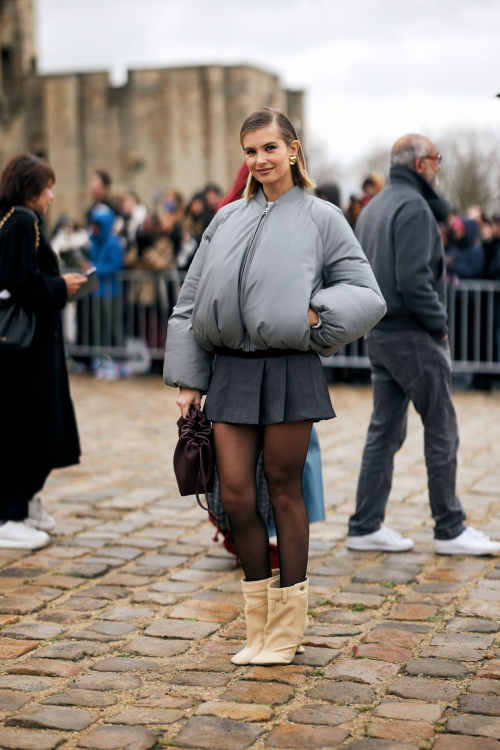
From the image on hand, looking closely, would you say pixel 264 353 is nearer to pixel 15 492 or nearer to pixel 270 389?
pixel 270 389

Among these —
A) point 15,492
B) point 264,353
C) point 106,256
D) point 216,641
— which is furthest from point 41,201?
point 106,256

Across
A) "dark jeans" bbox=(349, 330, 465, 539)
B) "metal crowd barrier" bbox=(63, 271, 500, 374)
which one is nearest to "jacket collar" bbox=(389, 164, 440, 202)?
"dark jeans" bbox=(349, 330, 465, 539)

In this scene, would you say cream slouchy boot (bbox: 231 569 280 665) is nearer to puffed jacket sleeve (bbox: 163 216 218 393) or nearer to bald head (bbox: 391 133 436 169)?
puffed jacket sleeve (bbox: 163 216 218 393)

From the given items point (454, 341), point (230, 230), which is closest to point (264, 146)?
point (230, 230)

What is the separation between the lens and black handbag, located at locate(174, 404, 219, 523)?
144 inches

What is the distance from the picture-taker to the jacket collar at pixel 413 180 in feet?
17.0

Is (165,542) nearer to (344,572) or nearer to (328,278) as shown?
(344,572)

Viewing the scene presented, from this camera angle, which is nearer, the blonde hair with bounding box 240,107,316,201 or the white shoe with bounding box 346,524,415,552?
the blonde hair with bounding box 240,107,316,201

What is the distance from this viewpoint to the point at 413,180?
5.18 meters

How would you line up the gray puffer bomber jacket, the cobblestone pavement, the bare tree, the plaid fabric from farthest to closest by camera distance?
the bare tree, the plaid fabric, the gray puffer bomber jacket, the cobblestone pavement

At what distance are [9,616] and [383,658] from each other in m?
1.53

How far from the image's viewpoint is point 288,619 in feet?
12.1

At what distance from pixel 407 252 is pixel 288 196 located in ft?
4.89

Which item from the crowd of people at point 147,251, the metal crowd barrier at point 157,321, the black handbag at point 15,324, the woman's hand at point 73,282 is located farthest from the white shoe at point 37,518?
the metal crowd barrier at point 157,321
